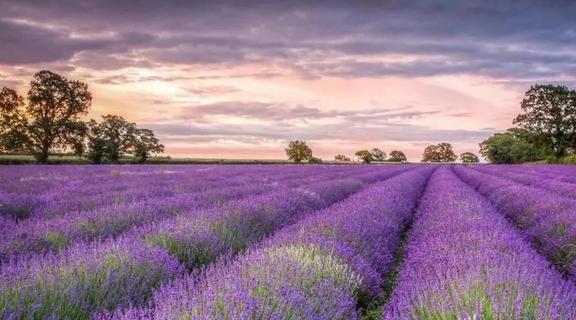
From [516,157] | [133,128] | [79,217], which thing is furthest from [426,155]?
[79,217]

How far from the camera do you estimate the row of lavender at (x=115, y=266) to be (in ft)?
8.92

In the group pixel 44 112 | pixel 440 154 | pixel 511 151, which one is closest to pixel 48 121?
pixel 44 112

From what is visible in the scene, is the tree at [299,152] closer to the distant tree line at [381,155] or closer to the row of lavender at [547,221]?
the distant tree line at [381,155]

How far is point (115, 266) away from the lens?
342 centimetres

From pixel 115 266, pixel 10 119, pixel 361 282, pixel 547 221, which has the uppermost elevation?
pixel 10 119

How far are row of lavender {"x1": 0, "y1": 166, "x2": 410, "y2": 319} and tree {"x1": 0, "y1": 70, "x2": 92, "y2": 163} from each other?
3061 cm

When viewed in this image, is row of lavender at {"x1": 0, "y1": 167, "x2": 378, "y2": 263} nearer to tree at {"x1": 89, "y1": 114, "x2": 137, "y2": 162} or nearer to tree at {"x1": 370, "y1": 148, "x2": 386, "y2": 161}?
tree at {"x1": 89, "y1": 114, "x2": 137, "y2": 162}

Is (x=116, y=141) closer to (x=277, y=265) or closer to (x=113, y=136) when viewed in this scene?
(x=113, y=136)

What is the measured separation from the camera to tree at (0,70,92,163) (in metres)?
32.4

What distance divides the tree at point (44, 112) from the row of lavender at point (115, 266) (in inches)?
1205

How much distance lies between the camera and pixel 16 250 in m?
4.35

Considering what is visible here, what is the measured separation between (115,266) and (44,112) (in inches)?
1353

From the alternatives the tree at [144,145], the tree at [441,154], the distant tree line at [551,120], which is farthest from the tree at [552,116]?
the tree at [441,154]

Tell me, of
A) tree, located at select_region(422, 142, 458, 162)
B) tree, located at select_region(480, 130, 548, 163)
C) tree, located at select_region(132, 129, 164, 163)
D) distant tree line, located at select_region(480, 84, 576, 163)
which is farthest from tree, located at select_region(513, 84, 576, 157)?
tree, located at select_region(422, 142, 458, 162)
